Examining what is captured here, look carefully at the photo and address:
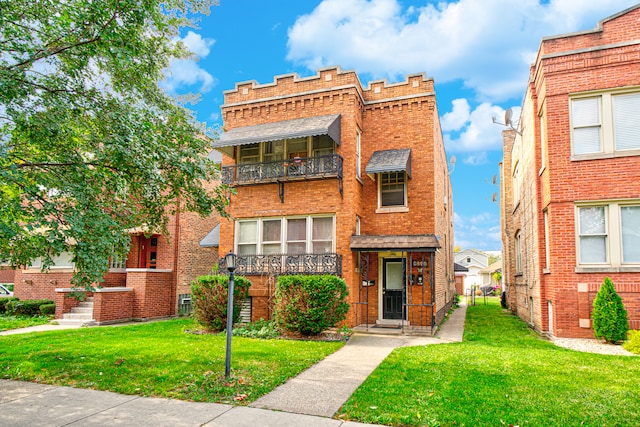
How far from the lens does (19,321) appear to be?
16469 mm

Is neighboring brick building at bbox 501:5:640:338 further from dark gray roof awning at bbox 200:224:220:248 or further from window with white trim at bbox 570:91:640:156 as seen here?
dark gray roof awning at bbox 200:224:220:248

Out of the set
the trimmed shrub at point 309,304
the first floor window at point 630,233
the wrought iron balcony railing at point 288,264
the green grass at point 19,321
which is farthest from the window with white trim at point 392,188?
the green grass at point 19,321

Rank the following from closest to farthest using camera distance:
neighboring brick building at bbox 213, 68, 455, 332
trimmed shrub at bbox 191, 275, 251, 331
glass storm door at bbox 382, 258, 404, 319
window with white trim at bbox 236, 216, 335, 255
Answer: trimmed shrub at bbox 191, 275, 251, 331
neighboring brick building at bbox 213, 68, 455, 332
window with white trim at bbox 236, 216, 335, 255
glass storm door at bbox 382, 258, 404, 319

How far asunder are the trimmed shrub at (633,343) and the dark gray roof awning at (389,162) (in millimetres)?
7580

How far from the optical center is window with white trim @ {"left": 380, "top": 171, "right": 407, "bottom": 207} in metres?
15.6

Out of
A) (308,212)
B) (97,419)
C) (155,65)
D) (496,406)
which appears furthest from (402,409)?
(308,212)

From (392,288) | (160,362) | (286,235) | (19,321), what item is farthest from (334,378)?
(19,321)

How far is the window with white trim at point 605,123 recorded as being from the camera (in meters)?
11.5

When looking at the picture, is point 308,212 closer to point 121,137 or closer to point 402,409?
point 121,137

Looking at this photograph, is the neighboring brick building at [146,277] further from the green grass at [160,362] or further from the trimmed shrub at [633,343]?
the trimmed shrub at [633,343]

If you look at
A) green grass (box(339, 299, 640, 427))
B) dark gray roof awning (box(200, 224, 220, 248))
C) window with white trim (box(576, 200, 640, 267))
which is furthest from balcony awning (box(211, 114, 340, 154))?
window with white trim (box(576, 200, 640, 267))

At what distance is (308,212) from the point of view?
1498cm

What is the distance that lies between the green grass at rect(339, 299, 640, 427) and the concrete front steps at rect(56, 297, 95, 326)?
473 inches

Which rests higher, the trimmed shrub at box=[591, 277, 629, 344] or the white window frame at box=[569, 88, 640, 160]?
the white window frame at box=[569, 88, 640, 160]
